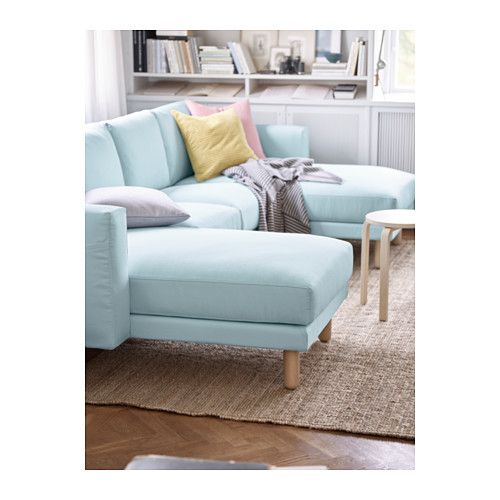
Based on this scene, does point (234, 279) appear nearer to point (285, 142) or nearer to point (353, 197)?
point (353, 197)

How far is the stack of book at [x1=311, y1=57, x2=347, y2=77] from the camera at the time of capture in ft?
20.5

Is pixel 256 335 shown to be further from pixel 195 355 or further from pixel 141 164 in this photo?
pixel 141 164

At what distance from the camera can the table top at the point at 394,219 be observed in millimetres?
4086

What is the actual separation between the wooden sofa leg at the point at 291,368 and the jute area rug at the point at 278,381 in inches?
1.2

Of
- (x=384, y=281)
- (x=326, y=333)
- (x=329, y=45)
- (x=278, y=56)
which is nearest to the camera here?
(x=326, y=333)

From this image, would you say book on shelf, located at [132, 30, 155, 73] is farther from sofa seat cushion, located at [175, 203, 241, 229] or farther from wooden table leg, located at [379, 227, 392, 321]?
wooden table leg, located at [379, 227, 392, 321]

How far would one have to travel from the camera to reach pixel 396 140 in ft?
20.3

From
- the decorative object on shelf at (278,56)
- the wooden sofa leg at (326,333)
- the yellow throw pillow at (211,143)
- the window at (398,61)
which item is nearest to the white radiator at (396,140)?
the window at (398,61)

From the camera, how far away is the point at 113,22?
4.59 ft

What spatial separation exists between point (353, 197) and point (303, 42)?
6.41ft

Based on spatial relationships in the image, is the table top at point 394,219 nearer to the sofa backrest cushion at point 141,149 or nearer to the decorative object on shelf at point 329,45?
the sofa backrest cushion at point 141,149

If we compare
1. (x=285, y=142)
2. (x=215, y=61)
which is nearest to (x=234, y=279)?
(x=285, y=142)

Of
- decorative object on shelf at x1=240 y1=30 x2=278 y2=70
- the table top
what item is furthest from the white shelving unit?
the table top
